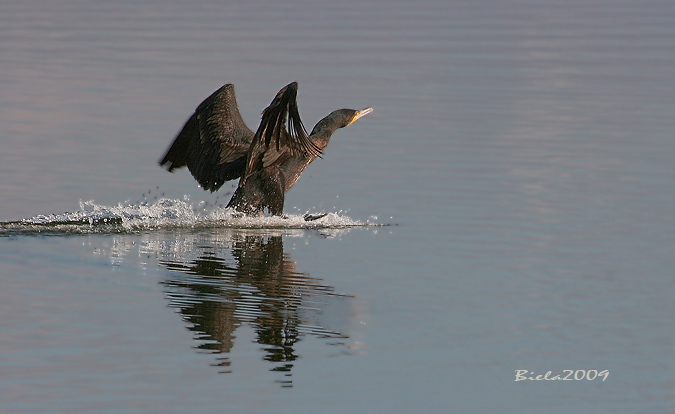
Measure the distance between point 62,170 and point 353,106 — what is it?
4326 mm

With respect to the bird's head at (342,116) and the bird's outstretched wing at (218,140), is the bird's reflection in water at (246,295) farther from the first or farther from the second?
the bird's head at (342,116)

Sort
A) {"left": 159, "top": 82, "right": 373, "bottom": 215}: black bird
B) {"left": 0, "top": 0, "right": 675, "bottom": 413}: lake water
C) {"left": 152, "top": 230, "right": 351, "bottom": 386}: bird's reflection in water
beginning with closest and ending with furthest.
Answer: {"left": 0, "top": 0, "right": 675, "bottom": 413}: lake water
{"left": 152, "top": 230, "right": 351, "bottom": 386}: bird's reflection in water
{"left": 159, "top": 82, "right": 373, "bottom": 215}: black bird

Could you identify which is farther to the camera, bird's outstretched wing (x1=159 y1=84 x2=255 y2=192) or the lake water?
bird's outstretched wing (x1=159 y1=84 x2=255 y2=192)

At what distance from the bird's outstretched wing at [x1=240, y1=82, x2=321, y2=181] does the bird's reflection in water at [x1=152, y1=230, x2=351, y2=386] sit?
0.76 m

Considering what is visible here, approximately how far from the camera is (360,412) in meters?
6.15

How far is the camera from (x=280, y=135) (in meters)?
10.4

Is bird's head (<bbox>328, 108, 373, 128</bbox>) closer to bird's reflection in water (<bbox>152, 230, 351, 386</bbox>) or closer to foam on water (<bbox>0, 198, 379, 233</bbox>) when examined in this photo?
foam on water (<bbox>0, 198, 379, 233</bbox>)

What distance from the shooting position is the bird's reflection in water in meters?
7.22

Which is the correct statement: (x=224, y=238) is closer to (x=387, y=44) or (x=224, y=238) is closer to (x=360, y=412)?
(x=360, y=412)

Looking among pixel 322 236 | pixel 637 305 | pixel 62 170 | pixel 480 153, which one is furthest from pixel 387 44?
pixel 637 305

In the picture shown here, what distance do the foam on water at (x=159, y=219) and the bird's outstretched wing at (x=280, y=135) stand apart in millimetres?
425

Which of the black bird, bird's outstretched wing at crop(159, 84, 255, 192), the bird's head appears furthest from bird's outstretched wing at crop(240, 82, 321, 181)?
the bird's head
